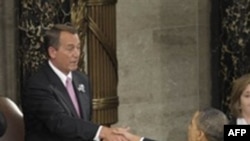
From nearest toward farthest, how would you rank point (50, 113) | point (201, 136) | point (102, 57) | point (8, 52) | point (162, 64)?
point (201, 136), point (50, 113), point (8, 52), point (102, 57), point (162, 64)

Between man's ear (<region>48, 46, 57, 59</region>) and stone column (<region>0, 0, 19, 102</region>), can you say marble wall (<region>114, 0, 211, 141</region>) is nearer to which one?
stone column (<region>0, 0, 19, 102</region>)

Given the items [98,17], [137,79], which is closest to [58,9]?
[98,17]

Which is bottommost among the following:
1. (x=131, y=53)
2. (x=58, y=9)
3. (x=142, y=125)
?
(x=142, y=125)

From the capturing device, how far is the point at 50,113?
17.1 feet

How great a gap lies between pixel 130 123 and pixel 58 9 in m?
1.51

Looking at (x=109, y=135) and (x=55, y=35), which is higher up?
(x=55, y=35)

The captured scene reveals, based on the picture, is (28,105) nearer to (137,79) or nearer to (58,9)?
(58,9)

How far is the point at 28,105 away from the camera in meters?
5.29

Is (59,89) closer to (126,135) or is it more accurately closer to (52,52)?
(52,52)

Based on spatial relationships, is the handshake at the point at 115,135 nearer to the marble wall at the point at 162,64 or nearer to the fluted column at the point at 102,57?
the fluted column at the point at 102,57

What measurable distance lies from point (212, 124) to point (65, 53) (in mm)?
978

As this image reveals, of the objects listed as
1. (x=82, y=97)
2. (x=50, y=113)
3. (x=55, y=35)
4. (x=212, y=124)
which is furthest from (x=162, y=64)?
(x=212, y=124)

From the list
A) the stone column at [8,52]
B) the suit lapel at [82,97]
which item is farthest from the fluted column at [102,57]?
the suit lapel at [82,97]

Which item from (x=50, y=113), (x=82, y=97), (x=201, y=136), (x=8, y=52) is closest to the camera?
(x=201, y=136)
